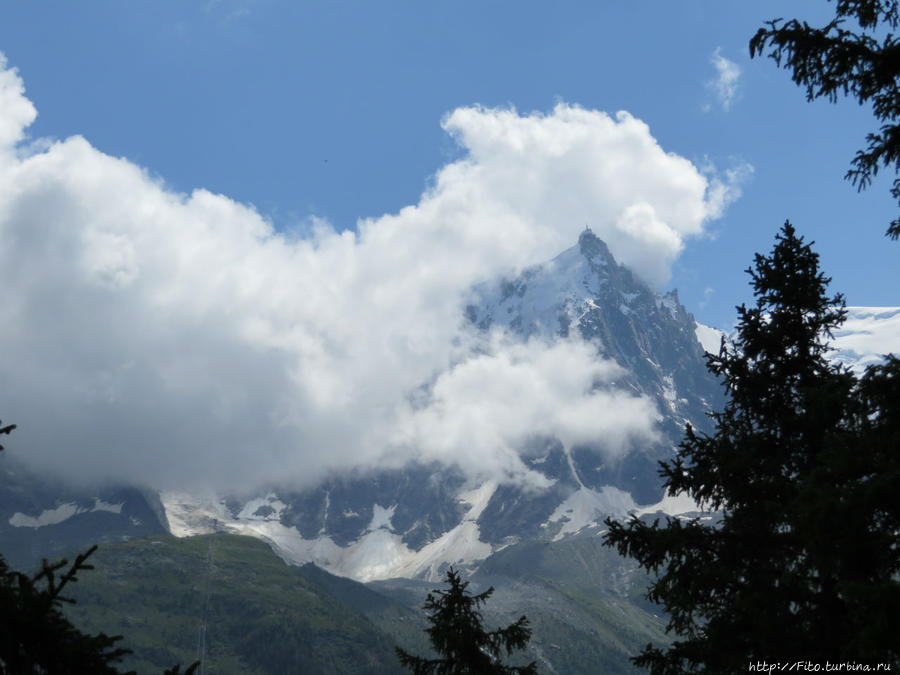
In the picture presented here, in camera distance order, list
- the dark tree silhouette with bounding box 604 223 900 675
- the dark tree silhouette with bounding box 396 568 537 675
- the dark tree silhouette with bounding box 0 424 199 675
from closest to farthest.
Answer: the dark tree silhouette with bounding box 0 424 199 675, the dark tree silhouette with bounding box 604 223 900 675, the dark tree silhouette with bounding box 396 568 537 675

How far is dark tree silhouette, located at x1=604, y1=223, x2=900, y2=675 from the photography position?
10.2 meters

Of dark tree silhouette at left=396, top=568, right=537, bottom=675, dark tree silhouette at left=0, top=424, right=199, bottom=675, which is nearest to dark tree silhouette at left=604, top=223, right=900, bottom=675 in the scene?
dark tree silhouette at left=396, top=568, right=537, bottom=675

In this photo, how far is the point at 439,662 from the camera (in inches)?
774

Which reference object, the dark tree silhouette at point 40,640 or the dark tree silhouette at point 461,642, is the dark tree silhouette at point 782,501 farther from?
the dark tree silhouette at point 40,640

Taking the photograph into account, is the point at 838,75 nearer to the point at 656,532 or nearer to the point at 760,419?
the point at 760,419

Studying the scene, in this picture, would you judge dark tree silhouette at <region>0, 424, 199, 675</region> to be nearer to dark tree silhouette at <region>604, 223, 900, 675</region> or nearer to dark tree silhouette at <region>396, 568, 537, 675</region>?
dark tree silhouette at <region>604, 223, 900, 675</region>

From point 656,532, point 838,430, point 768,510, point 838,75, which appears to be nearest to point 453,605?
point 656,532

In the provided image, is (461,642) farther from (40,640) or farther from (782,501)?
(40,640)

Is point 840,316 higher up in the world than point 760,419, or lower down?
higher up

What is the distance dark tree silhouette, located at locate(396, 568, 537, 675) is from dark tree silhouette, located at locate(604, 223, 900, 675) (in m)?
5.86

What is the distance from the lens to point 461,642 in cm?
1945

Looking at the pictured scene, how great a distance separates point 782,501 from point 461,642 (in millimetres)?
9225

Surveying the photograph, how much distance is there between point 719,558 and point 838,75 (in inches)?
338

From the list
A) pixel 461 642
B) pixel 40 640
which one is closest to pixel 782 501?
pixel 461 642
